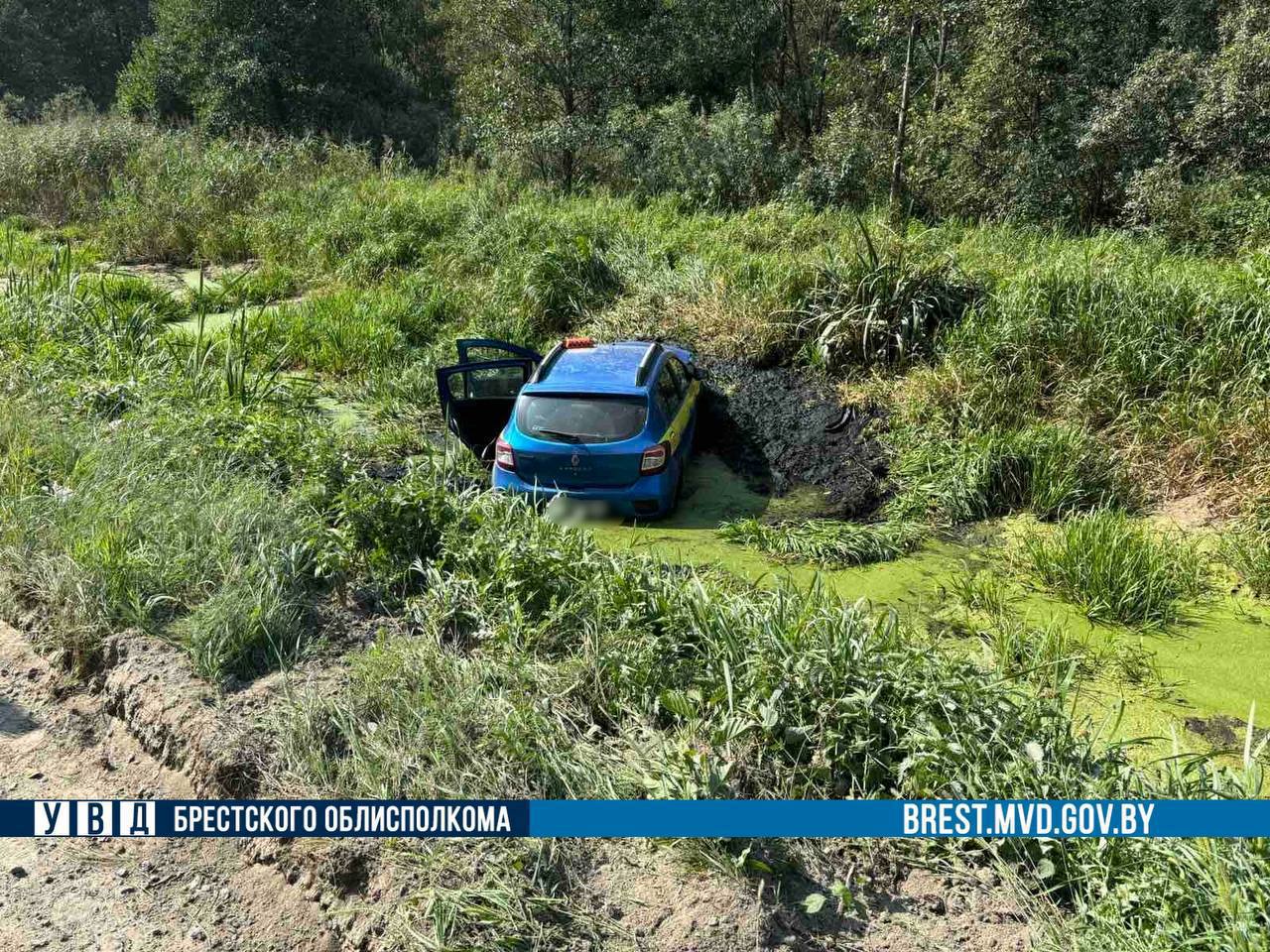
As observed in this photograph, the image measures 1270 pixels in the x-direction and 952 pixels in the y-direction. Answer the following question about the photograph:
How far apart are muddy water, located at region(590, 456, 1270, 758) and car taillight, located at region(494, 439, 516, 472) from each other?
0.88 meters

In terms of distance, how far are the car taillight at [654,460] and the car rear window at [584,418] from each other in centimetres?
19

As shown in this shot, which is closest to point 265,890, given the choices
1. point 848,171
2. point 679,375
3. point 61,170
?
point 679,375

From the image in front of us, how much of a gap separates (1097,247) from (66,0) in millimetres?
39112

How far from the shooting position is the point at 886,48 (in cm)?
1728

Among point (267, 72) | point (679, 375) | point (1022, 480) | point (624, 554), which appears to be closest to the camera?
point (624, 554)

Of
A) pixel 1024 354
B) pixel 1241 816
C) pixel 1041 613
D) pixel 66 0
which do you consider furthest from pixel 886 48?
pixel 66 0

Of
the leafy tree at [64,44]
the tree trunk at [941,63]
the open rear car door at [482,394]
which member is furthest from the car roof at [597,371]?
the leafy tree at [64,44]

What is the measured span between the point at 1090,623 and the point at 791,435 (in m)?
3.90

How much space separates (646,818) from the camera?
3.48m

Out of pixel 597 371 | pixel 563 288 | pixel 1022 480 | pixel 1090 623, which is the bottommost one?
pixel 1090 623

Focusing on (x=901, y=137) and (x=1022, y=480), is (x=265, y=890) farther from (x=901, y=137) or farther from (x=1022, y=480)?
(x=901, y=137)

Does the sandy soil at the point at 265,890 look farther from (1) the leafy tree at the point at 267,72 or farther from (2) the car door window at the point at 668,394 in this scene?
(1) the leafy tree at the point at 267,72

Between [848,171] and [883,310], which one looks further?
[848,171]

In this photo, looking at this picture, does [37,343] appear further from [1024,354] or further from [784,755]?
[1024,354]
